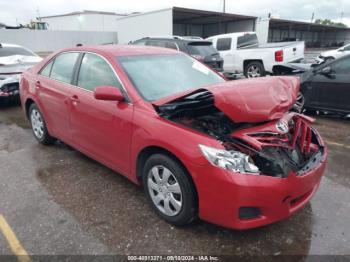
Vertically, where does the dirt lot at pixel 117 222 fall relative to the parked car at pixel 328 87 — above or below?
below

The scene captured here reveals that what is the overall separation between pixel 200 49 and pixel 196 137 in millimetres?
8303

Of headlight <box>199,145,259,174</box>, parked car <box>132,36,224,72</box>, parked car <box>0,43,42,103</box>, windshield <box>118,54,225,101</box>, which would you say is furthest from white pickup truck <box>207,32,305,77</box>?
headlight <box>199,145,259,174</box>

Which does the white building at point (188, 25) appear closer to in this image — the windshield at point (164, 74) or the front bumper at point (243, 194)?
the windshield at point (164, 74)

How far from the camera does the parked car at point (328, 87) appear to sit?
19.9 feet

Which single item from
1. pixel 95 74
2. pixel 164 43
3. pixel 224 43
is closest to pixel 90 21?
pixel 224 43

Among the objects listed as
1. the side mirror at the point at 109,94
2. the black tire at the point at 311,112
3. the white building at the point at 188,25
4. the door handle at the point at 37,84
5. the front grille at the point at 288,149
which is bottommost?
the black tire at the point at 311,112

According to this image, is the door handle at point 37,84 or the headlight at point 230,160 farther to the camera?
the door handle at point 37,84

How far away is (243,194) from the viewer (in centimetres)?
232

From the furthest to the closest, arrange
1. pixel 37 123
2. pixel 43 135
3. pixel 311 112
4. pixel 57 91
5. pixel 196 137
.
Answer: pixel 311 112
pixel 37 123
pixel 43 135
pixel 57 91
pixel 196 137

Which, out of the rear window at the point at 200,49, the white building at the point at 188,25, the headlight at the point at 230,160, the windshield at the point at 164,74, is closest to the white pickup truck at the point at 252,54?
the rear window at the point at 200,49

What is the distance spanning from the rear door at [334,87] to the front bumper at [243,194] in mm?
4217

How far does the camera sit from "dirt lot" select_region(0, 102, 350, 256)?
104 inches

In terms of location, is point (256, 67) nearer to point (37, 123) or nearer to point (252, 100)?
point (37, 123)

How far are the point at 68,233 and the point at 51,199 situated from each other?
2.36 feet
